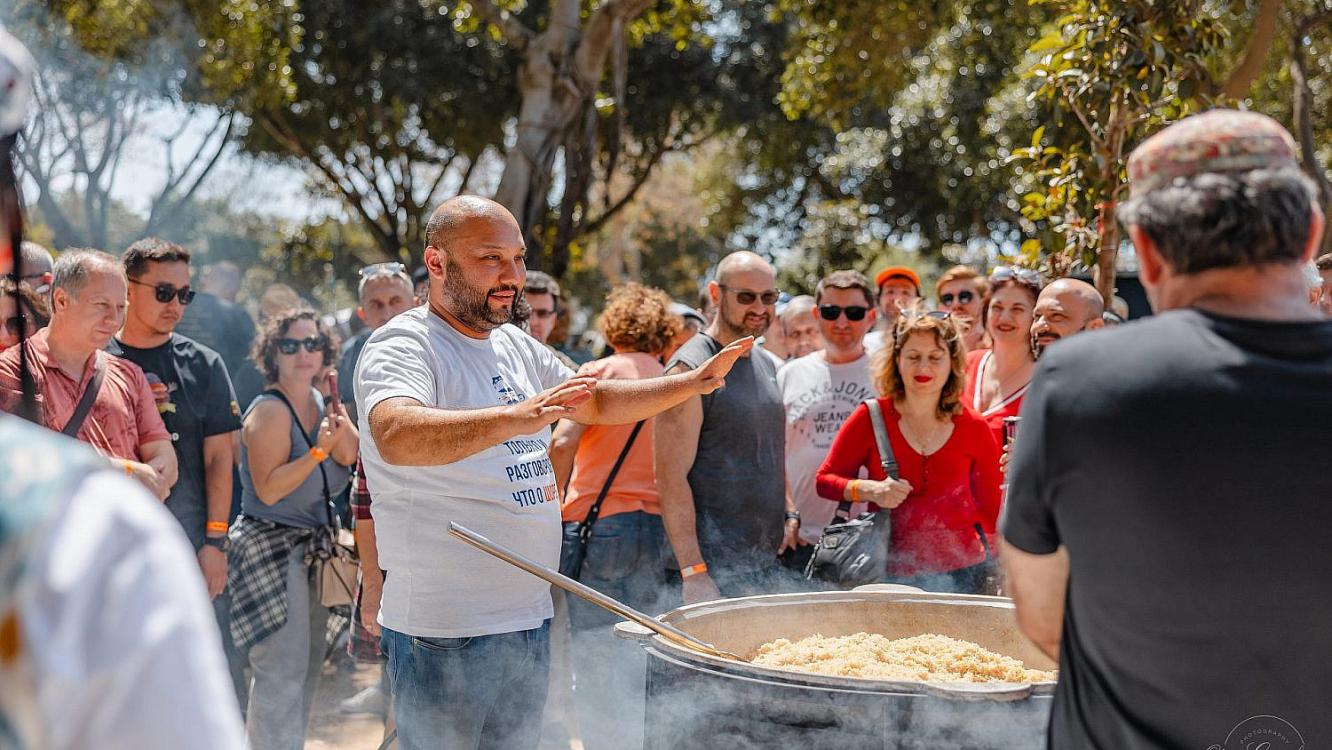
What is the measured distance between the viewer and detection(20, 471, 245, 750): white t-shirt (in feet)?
3.29

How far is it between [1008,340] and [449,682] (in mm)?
3108

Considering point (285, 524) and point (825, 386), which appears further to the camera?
point (825, 386)

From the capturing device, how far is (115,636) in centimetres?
104

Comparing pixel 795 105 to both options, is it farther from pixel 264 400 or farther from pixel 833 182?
pixel 833 182

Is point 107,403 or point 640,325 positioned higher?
point 640,325

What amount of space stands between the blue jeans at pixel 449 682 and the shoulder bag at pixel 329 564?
1.78 metres

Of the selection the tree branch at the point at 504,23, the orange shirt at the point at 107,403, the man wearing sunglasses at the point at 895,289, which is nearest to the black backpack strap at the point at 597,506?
the orange shirt at the point at 107,403

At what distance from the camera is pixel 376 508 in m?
3.23

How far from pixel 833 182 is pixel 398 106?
8.98 metres

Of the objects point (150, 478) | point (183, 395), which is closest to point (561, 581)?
point (150, 478)

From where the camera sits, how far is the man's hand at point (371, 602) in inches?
153

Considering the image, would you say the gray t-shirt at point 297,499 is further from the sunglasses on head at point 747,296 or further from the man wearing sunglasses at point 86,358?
the sunglasses on head at point 747,296

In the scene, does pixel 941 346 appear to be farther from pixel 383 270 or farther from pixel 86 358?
pixel 86 358

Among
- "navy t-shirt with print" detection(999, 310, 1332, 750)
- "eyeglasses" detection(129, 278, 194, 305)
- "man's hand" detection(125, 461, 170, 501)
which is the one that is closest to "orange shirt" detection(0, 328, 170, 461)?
"man's hand" detection(125, 461, 170, 501)
